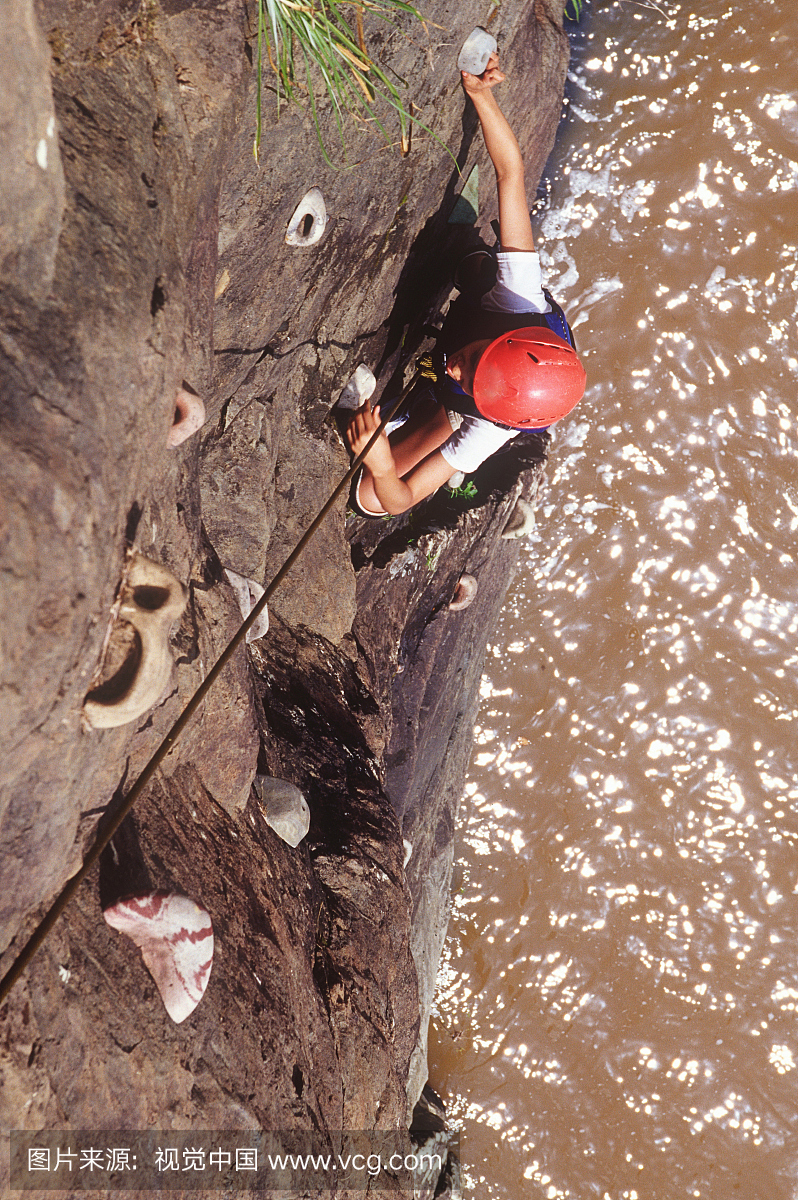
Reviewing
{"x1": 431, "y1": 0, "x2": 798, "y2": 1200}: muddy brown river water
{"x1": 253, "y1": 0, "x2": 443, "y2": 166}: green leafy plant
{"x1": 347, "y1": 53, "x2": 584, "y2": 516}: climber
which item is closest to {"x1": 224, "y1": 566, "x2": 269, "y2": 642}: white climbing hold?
{"x1": 347, "y1": 53, "x2": 584, "y2": 516}: climber

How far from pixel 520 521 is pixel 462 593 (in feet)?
2.59

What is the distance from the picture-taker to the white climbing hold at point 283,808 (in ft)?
9.59

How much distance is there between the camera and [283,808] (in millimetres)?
2941

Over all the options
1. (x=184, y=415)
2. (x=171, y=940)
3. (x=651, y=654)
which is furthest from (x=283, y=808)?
(x=651, y=654)

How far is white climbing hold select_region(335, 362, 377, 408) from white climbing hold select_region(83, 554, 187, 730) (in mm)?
1990

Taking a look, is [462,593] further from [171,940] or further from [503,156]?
[171,940]

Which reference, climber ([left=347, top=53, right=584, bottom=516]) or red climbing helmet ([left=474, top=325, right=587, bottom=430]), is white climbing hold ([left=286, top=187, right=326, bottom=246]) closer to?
climber ([left=347, top=53, right=584, bottom=516])

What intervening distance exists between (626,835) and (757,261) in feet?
14.3

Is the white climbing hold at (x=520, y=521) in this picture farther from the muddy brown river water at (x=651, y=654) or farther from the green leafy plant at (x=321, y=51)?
the green leafy plant at (x=321, y=51)

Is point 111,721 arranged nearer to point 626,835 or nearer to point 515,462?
point 515,462

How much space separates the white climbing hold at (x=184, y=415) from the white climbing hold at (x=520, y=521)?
9.67ft

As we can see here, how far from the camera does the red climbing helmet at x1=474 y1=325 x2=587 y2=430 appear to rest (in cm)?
326

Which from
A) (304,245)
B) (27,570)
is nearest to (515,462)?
(304,245)

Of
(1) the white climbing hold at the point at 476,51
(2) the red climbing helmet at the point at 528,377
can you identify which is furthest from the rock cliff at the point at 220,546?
(2) the red climbing helmet at the point at 528,377
